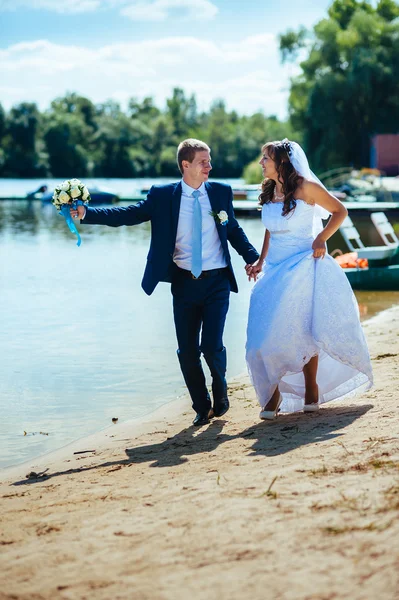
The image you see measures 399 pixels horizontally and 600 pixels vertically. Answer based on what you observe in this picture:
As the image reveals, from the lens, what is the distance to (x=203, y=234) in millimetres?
6430

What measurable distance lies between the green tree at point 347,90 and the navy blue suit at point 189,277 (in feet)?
156

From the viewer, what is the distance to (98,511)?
4562 mm

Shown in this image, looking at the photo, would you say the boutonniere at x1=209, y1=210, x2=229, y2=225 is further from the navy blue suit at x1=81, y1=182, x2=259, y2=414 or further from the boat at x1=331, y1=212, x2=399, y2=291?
the boat at x1=331, y1=212, x2=399, y2=291

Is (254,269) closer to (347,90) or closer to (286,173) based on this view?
(286,173)

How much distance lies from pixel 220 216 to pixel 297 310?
0.87m

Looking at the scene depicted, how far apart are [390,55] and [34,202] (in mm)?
23988

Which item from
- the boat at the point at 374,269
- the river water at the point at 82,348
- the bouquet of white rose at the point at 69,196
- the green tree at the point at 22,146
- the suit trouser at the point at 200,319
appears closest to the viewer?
the bouquet of white rose at the point at 69,196

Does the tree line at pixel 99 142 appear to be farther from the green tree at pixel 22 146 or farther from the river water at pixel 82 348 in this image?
the river water at pixel 82 348

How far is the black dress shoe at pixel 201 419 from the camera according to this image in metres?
6.90

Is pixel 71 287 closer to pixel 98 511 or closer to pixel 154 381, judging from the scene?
pixel 154 381

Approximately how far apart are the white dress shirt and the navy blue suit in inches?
1.7

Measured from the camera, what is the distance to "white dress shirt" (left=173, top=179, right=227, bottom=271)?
6434 mm

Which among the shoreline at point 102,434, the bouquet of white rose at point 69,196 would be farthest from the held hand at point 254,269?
the shoreline at point 102,434

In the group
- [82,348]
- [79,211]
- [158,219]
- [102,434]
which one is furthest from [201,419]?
[82,348]
